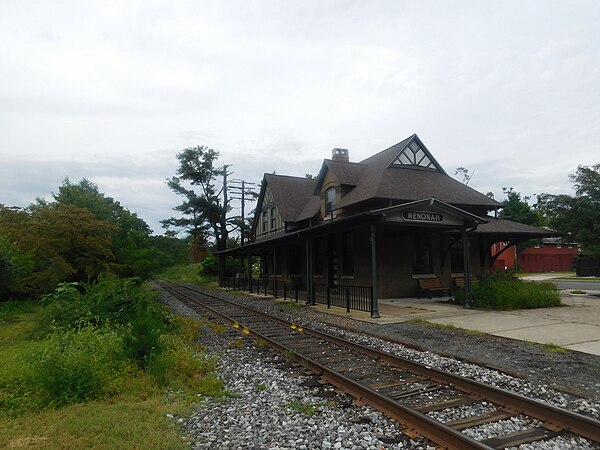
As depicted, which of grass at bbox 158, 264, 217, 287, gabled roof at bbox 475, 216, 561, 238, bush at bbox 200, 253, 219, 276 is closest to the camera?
gabled roof at bbox 475, 216, 561, 238

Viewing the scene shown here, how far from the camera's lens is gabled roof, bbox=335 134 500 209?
58.0 feet

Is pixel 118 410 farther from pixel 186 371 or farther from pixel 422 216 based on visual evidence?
pixel 422 216

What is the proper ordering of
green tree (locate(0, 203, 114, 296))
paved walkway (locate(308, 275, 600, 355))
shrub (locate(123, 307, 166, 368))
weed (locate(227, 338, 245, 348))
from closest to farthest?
shrub (locate(123, 307, 166, 368)) < paved walkway (locate(308, 275, 600, 355)) < weed (locate(227, 338, 245, 348)) < green tree (locate(0, 203, 114, 296))

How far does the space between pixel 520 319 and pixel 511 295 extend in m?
2.60

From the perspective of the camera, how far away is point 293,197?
28484 mm

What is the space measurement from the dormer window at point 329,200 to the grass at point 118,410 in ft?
47.8

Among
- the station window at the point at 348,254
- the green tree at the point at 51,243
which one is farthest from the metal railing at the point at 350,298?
the green tree at the point at 51,243

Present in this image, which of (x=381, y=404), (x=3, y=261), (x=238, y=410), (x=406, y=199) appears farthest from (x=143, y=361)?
(x=406, y=199)

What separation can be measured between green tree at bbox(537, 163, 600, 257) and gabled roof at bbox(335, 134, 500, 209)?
259 centimetres

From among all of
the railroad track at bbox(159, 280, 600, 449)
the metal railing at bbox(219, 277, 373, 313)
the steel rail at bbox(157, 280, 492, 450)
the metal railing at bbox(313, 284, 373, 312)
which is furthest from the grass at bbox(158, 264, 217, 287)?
the steel rail at bbox(157, 280, 492, 450)

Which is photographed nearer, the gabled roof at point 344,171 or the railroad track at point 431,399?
the railroad track at point 431,399

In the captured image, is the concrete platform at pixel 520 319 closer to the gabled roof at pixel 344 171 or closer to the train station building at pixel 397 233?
the train station building at pixel 397 233

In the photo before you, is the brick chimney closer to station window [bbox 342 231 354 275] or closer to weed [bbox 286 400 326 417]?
station window [bbox 342 231 354 275]

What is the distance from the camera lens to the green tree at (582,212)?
17156mm
